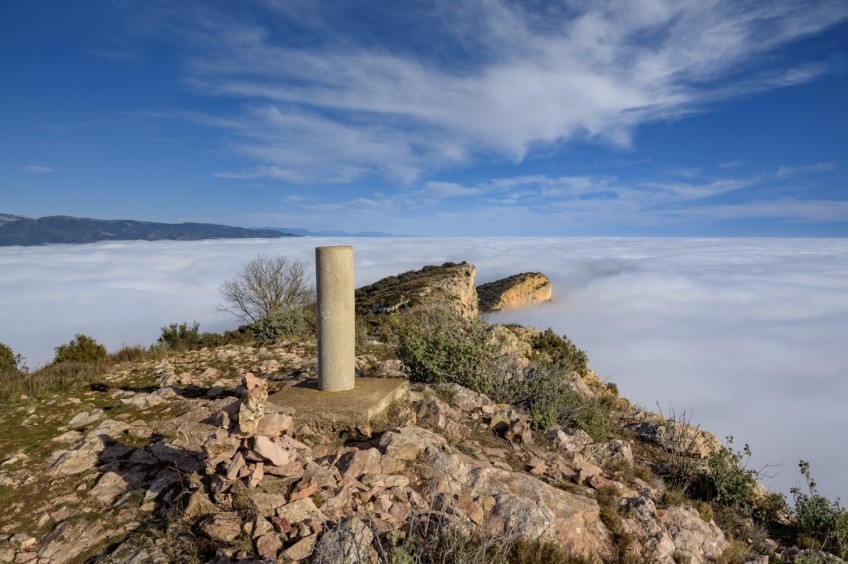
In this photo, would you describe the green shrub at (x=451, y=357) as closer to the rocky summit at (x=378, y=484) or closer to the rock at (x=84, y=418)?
the rocky summit at (x=378, y=484)

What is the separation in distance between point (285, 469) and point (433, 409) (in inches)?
107

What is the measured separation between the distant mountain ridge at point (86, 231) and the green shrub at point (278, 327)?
18814cm

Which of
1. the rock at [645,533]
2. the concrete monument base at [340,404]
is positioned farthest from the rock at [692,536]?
the concrete monument base at [340,404]

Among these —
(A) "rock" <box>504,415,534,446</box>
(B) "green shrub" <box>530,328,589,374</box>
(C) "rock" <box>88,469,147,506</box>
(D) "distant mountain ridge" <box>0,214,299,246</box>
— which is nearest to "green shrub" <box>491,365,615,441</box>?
(A) "rock" <box>504,415,534,446</box>

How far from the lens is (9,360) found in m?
15.5

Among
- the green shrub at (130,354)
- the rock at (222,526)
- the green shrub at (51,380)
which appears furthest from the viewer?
the green shrub at (130,354)

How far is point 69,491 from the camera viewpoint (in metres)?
5.16

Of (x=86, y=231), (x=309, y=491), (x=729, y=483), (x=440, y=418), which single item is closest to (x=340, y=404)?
(x=440, y=418)

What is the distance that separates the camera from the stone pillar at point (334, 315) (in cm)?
679

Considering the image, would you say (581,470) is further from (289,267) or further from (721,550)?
(289,267)

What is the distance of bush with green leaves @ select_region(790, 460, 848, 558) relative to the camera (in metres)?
6.13

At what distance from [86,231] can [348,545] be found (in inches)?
8489

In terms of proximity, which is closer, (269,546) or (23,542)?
(269,546)

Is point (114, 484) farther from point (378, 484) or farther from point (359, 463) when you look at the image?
point (378, 484)
